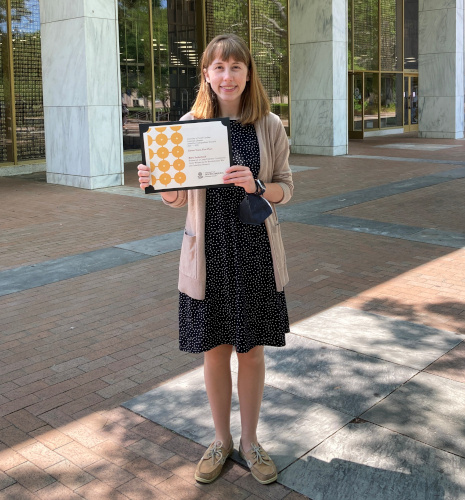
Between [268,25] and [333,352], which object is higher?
[268,25]

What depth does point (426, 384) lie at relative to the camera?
426 cm

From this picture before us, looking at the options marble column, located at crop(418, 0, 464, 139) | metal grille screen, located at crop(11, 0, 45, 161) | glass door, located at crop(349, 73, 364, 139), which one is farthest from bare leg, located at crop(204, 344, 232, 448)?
glass door, located at crop(349, 73, 364, 139)

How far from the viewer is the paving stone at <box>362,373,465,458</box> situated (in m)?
3.59

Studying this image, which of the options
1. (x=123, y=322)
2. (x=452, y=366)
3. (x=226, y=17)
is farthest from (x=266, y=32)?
(x=452, y=366)

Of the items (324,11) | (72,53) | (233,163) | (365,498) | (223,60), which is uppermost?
(324,11)

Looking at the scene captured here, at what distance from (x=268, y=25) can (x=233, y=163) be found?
1843cm

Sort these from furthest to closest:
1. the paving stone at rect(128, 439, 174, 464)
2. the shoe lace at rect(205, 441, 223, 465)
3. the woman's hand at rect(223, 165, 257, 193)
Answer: the paving stone at rect(128, 439, 174, 464)
the shoe lace at rect(205, 441, 223, 465)
the woman's hand at rect(223, 165, 257, 193)

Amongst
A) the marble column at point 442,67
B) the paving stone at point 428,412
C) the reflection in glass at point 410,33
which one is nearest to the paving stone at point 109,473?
the paving stone at point 428,412

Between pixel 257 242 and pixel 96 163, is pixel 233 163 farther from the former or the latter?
pixel 96 163

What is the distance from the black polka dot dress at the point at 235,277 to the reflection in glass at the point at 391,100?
2505 centimetres

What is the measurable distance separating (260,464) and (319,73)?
652 inches

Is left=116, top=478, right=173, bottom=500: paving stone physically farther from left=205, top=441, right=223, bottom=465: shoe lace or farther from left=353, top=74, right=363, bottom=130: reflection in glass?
left=353, top=74, right=363, bottom=130: reflection in glass

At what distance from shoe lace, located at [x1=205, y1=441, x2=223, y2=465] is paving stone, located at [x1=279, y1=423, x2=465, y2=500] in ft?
1.03

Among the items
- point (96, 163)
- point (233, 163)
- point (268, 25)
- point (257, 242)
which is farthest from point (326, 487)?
point (268, 25)
